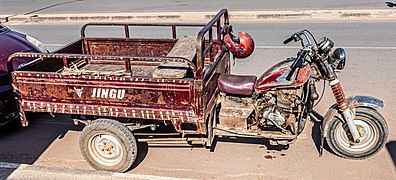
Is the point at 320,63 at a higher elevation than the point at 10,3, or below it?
higher

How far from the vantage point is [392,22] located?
12039mm

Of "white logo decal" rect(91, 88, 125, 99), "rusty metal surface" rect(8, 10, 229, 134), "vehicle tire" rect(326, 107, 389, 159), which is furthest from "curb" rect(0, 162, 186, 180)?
"vehicle tire" rect(326, 107, 389, 159)

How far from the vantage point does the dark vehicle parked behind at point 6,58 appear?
564 centimetres

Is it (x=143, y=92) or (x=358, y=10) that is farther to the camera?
(x=358, y=10)

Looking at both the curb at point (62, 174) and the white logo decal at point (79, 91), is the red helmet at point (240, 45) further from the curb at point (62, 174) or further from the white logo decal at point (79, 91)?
the white logo decal at point (79, 91)

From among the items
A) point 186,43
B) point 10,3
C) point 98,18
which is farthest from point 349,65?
point 10,3

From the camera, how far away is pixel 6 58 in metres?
6.23

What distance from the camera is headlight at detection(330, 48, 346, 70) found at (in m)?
4.58

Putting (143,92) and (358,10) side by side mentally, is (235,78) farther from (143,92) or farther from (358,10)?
(358,10)

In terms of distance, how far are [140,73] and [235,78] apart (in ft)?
5.12

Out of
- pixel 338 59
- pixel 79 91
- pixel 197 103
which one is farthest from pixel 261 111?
pixel 79 91

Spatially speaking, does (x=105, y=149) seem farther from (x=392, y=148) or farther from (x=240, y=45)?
(x=392, y=148)

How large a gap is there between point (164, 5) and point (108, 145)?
12.2 metres

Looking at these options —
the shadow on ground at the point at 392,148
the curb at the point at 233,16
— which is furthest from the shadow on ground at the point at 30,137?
the curb at the point at 233,16
